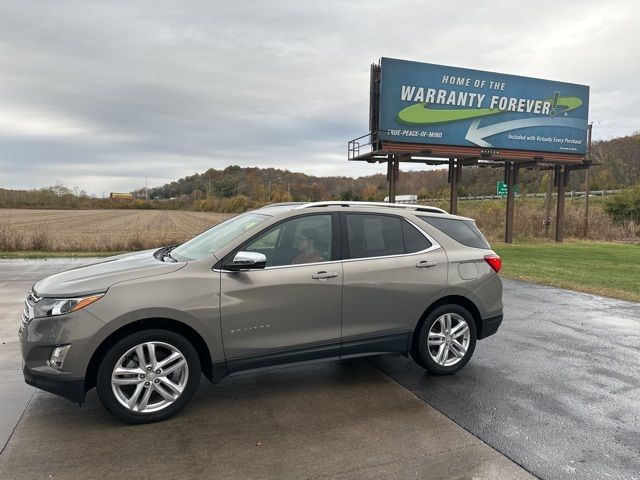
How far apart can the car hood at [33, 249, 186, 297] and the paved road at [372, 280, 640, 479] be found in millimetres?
2593

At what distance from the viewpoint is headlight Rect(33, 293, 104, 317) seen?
11.2 feet

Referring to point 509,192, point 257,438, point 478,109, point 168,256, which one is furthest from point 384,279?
point 509,192

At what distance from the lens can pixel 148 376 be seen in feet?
11.7

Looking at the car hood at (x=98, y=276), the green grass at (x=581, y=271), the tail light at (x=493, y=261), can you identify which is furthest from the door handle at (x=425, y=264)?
the green grass at (x=581, y=271)

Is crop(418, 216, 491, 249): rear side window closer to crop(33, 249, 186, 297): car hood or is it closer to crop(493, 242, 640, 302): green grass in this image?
crop(33, 249, 186, 297): car hood

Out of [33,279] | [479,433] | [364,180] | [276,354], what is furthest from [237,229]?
[364,180]

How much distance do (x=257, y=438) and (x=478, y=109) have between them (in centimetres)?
2035

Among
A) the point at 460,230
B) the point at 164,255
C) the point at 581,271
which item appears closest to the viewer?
the point at 164,255

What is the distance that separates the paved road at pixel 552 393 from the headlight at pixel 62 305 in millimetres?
2929

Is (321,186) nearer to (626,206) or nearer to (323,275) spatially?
(626,206)

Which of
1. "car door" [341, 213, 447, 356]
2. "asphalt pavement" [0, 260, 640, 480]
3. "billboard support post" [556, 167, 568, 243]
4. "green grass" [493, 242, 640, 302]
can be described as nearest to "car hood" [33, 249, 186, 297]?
"asphalt pavement" [0, 260, 640, 480]

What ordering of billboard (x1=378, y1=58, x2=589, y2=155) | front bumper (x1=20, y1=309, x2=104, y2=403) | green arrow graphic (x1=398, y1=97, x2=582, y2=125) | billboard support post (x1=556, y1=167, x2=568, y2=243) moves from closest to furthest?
front bumper (x1=20, y1=309, x2=104, y2=403) → billboard (x1=378, y1=58, x2=589, y2=155) → green arrow graphic (x1=398, y1=97, x2=582, y2=125) → billboard support post (x1=556, y1=167, x2=568, y2=243)

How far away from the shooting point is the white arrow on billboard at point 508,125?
68.8 feet

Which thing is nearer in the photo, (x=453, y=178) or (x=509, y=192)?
(x=453, y=178)
